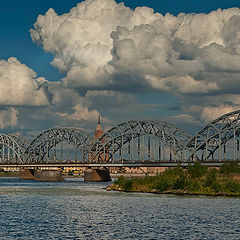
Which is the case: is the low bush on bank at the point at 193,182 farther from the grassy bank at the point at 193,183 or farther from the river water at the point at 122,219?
the river water at the point at 122,219

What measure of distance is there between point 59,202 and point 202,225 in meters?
43.6

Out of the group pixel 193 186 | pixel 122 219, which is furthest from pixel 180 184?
pixel 122 219

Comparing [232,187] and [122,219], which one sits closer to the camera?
[122,219]

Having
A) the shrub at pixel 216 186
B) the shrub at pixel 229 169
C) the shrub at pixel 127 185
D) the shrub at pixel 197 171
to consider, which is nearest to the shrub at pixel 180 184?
the shrub at pixel 216 186

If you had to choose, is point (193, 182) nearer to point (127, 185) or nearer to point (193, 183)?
point (193, 183)

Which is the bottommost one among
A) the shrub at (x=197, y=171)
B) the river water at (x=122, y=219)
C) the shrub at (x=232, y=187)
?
the river water at (x=122, y=219)

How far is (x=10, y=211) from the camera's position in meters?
87.8

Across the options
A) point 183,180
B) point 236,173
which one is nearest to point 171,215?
point 183,180

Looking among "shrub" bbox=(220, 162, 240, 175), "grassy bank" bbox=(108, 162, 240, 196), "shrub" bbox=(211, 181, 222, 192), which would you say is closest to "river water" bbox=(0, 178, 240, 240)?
"shrub" bbox=(211, 181, 222, 192)

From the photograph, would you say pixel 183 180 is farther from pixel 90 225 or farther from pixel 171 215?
pixel 90 225

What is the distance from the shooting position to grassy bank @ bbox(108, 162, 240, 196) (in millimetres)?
123750

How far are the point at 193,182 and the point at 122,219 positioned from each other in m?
56.7

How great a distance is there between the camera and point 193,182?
429 feet

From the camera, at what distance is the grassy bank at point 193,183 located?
12375cm
